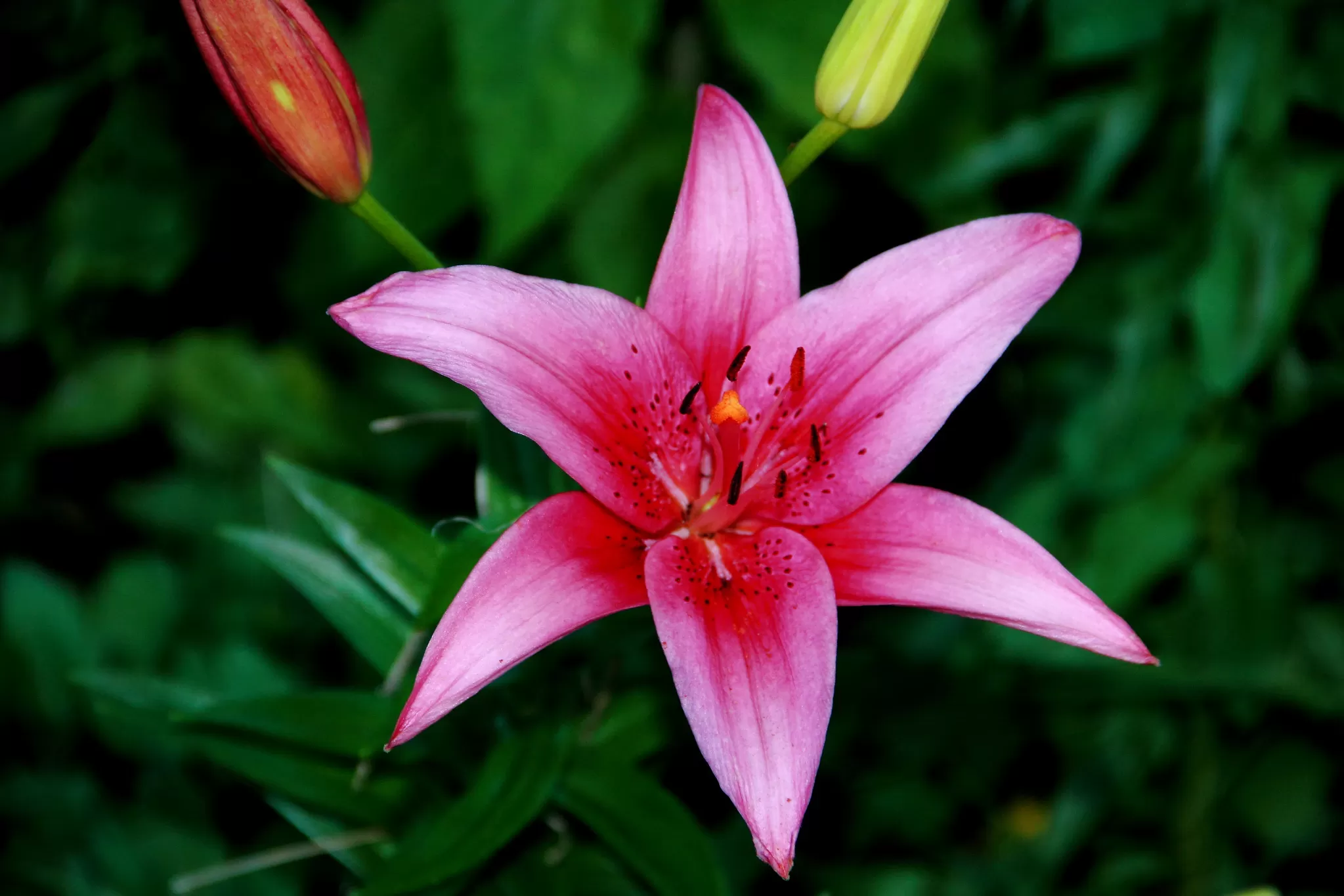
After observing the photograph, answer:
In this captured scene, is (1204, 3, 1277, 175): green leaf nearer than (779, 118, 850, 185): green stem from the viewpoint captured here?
No

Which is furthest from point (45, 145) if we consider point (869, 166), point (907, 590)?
point (907, 590)

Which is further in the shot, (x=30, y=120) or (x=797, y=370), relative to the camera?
(x=30, y=120)

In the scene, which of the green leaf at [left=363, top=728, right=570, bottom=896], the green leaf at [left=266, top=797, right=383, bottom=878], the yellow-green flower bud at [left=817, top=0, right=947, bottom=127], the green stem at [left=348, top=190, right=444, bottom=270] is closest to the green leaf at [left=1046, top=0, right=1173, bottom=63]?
the yellow-green flower bud at [left=817, top=0, right=947, bottom=127]

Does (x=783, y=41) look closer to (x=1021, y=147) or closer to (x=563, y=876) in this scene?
(x=1021, y=147)

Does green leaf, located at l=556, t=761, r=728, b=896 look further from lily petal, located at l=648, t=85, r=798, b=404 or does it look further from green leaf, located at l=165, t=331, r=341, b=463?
green leaf, located at l=165, t=331, r=341, b=463

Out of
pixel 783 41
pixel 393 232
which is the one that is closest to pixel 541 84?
pixel 783 41

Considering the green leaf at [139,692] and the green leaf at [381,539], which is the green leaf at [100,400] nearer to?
the green leaf at [139,692]
